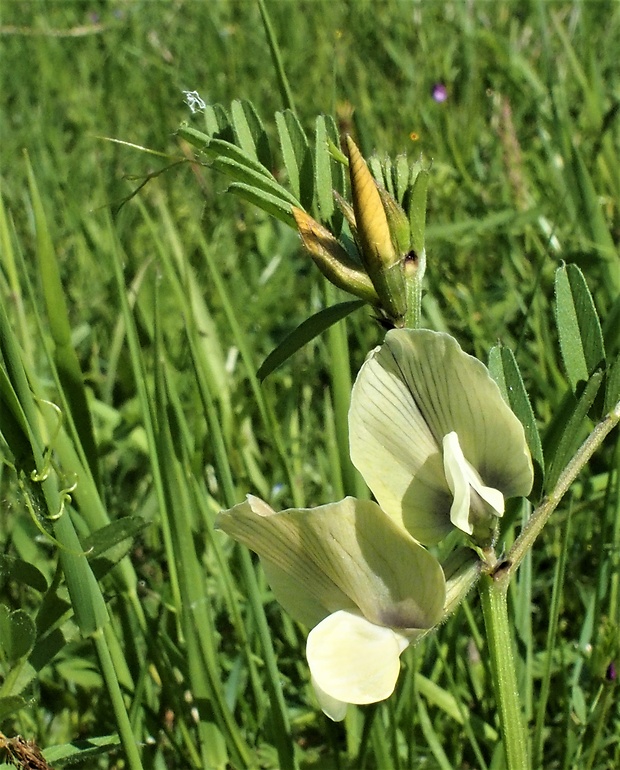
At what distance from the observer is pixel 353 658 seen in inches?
23.6

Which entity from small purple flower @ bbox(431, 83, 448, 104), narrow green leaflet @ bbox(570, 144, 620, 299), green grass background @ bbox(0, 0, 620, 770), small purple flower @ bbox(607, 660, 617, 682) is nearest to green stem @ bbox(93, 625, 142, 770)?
green grass background @ bbox(0, 0, 620, 770)

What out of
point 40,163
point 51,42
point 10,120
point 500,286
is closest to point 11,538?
point 500,286

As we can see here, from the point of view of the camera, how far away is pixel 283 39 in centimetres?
296

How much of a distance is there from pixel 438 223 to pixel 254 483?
2.76 feet

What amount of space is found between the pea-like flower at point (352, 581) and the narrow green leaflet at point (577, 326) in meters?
0.24

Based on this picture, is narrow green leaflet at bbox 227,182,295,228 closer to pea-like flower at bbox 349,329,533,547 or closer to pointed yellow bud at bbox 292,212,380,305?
pointed yellow bud at bbox 292,212,380,305

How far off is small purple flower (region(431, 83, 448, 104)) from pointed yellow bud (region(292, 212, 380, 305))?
6.23 ft

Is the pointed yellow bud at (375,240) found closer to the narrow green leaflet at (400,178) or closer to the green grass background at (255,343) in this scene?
the narrow green leaflet at (400,178)

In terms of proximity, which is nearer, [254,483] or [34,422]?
[34,422]

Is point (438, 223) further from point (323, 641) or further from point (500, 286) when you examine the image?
point (323, 641)

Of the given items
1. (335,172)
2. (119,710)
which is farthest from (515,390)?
(119,710)

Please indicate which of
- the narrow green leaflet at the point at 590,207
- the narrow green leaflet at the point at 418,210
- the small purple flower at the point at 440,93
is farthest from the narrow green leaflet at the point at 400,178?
the small purple flower at the point at 440,93

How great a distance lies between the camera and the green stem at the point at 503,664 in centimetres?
62

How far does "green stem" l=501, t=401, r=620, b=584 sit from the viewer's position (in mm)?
621
